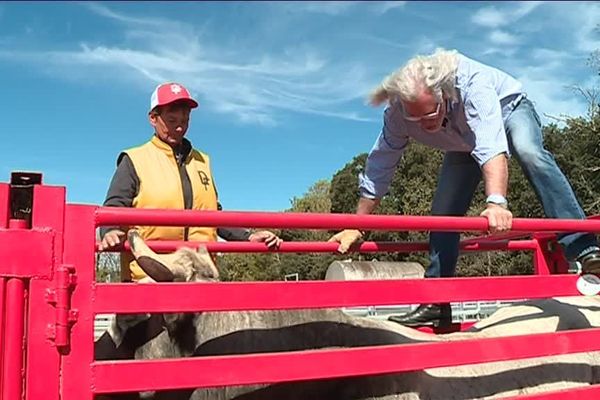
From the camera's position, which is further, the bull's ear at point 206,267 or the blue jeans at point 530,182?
the blue jeans at point 530,182

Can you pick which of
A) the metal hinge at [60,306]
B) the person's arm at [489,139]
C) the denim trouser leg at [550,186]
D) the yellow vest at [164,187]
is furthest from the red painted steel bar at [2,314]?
the denim trouser leg at [550,186]

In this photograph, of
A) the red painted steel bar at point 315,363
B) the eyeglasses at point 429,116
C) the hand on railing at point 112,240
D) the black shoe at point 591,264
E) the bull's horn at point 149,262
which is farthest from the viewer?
the eyeglasses at point 429,116

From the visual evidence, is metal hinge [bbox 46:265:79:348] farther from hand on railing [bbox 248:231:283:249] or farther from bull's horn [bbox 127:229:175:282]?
hand on railing [bbox 248:231:283:249]

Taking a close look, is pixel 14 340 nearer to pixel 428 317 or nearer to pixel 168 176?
pixel 168 176

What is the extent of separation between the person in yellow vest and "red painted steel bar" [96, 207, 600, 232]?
145 cm

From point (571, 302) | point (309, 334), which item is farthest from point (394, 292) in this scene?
point (571, 302)

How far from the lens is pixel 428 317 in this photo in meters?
4.32

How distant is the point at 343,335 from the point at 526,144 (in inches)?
62.8

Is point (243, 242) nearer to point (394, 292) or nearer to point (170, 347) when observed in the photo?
point (170, 347)

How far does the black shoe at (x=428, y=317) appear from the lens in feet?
14.0

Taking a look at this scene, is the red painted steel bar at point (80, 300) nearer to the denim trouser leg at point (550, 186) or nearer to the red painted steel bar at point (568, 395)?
the red painted steel bar at point (568, 395)

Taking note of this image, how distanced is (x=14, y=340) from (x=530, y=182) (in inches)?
116

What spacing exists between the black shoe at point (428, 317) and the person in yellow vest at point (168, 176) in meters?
0.90

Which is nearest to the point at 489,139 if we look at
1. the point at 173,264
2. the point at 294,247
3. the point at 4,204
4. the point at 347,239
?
the point at 347,239
